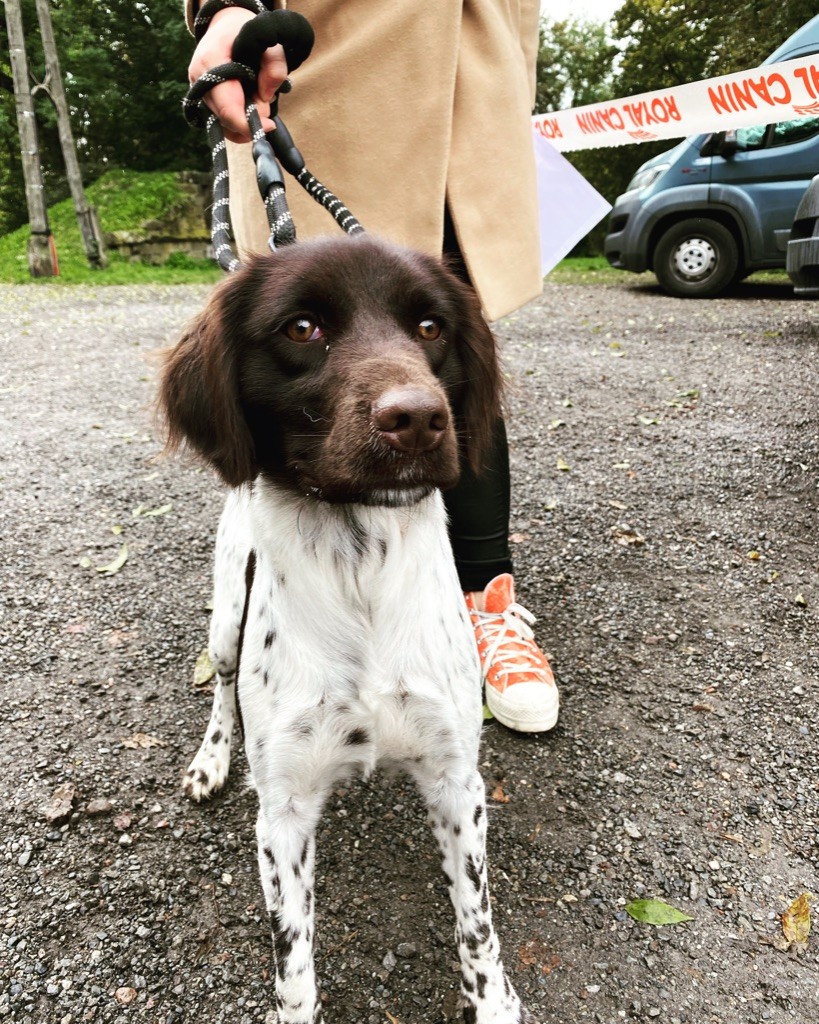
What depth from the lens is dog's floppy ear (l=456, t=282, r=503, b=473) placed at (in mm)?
1778

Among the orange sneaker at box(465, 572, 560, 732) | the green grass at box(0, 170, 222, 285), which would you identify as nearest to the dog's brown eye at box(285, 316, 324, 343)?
the orange sneaker at box(465, 572, 560, 732)

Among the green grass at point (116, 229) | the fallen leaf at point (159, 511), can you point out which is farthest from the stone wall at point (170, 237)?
the fallen leaf at point (159, 511)

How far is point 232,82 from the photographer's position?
1711 millimetres

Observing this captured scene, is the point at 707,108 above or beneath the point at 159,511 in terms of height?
above

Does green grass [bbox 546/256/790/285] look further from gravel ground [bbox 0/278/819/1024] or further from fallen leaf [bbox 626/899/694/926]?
fallen leaf [bbox 626/899/694/926]

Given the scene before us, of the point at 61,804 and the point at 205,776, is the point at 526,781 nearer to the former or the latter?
the point at 205,776

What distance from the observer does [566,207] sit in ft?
8.74

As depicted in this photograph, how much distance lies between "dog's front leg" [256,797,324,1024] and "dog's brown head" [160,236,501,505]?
69 centimetres

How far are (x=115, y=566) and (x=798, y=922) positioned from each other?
Answer: 296 cm

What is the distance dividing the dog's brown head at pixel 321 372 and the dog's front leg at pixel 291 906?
690 millimetres

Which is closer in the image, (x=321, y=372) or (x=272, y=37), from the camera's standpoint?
(x=321, y=372)

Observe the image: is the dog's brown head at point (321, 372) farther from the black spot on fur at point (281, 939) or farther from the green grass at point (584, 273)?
the green grass at point (584, 273)

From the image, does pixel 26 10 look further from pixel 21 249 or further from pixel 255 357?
pixel 255 357

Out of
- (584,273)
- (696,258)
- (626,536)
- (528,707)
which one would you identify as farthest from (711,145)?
(528,707)
